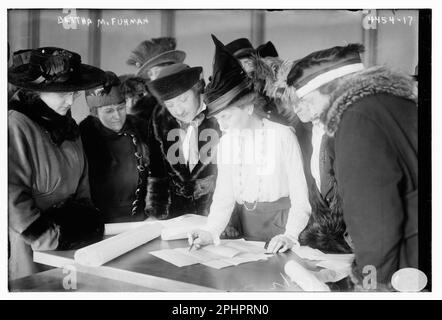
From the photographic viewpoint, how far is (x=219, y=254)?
2.63 meters

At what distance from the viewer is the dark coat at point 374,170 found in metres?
2.50

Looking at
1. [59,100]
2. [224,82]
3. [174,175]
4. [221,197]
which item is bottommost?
[221,197]

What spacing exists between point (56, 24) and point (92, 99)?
0.52 m

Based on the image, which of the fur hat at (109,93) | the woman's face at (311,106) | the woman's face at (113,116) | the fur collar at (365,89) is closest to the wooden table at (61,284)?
the woman's face at (113,116)

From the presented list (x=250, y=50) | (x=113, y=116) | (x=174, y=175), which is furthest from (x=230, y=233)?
(x=250, y=50)

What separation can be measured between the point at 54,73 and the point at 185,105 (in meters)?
0.83

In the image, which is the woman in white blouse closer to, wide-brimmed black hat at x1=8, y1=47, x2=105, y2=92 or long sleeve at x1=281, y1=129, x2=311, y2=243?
long sleeve at x1=281, y1=129, x2=311, y2=243

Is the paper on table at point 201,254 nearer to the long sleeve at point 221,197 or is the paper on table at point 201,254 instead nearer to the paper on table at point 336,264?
the long sleeve at point 221,197

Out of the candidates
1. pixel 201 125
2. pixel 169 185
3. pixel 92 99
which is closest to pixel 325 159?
pixel 201 125

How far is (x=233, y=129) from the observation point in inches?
104

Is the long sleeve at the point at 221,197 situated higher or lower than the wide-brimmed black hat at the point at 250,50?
lower

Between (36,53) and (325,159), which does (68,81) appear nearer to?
(36,53)

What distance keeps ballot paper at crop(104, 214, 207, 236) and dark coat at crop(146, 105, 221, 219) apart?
0.04 metres

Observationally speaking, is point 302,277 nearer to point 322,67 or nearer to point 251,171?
point 251,171
